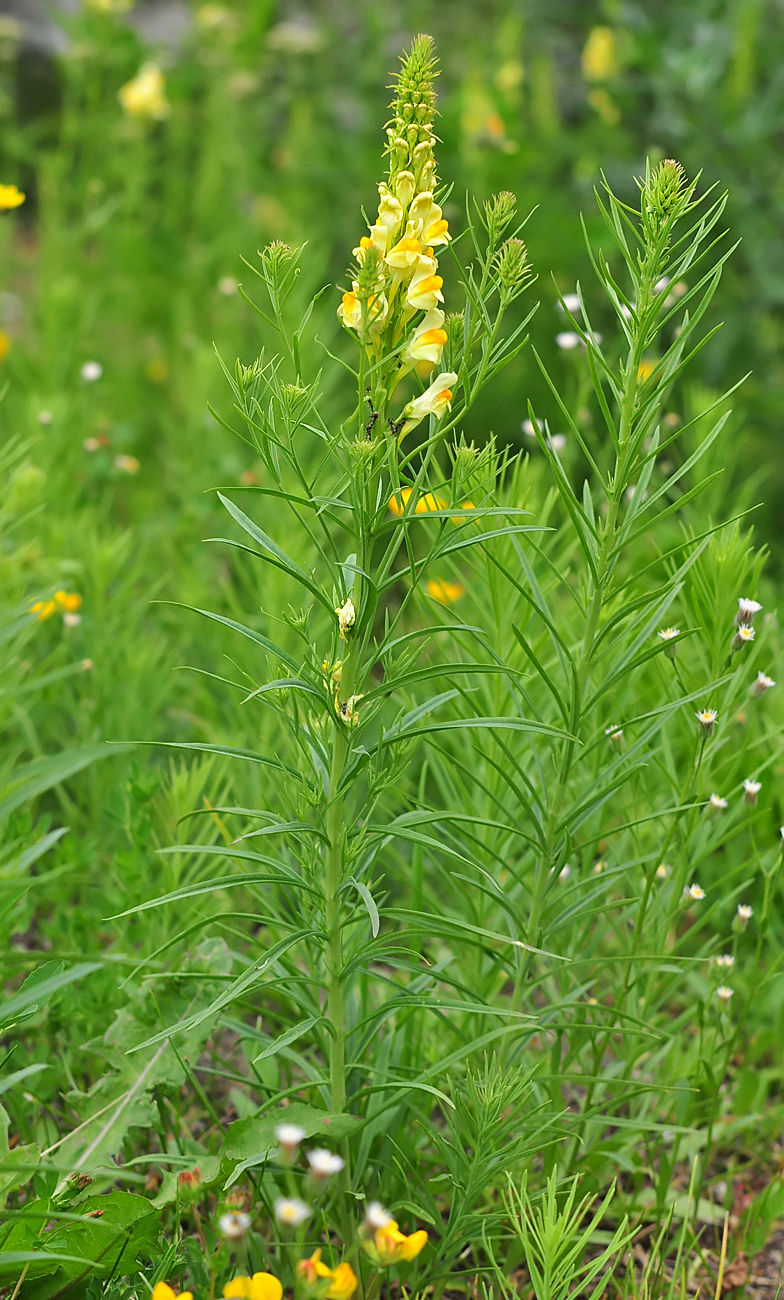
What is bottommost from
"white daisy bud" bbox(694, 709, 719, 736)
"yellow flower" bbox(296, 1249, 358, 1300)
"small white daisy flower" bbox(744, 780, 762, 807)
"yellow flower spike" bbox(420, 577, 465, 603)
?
"yellow flower spike" bbox(420, 577, 465, 603)

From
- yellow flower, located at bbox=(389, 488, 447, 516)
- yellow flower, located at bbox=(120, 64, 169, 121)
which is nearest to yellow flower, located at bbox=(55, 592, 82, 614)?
yellow flower, located at bbox=(389, 488, 447, 516)

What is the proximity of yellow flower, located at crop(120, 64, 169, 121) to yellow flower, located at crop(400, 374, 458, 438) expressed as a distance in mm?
3020

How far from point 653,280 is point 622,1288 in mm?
990

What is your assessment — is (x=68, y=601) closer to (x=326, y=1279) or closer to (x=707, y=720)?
(x=707, y=720)

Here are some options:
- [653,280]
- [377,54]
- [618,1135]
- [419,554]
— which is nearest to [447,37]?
[377,54]

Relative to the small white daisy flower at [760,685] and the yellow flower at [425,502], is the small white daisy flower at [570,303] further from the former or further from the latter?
the small white daisy flower at [760,685]

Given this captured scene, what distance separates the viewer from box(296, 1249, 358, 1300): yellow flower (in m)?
0.70

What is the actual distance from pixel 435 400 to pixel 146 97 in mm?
3048

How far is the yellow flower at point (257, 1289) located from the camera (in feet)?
2.52

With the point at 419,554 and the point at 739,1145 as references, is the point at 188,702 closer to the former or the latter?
the point at 419,554

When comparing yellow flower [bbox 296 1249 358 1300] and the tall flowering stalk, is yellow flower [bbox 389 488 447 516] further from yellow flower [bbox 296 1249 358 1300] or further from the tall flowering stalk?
yellow flower [bbox 296 1249 358 1300]

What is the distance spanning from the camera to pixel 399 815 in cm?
116

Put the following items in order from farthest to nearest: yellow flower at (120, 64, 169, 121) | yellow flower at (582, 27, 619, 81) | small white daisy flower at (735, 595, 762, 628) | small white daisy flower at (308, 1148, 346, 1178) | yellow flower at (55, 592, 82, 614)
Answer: yellow flower at (582, 27, 619, 81) → yellow flower at (120, 64, 169, 121) → yellow flower at (55, 592, 82, 614) → small white daisy flower at (735, 595, 762, 628) → small white daisy flower at (308, 1148, 346, 1178)

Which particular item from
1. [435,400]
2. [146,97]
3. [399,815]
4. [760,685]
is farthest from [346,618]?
[146,97]
